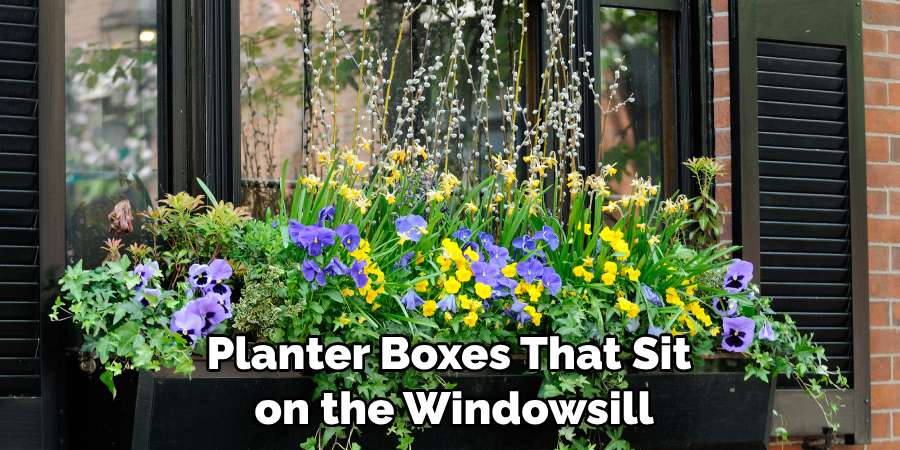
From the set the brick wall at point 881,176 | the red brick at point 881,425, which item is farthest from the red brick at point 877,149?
the red brick at point 881,425

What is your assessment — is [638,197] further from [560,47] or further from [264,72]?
[264,72]

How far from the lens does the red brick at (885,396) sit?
2697mm

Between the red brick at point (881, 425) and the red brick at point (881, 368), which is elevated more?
the red brick at point (881, 368)

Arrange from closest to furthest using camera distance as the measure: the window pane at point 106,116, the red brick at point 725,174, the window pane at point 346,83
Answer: the window pane at point 106,116 → the window pane at point 346,83 → the red brick at point 725,174

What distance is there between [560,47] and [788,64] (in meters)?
0.74

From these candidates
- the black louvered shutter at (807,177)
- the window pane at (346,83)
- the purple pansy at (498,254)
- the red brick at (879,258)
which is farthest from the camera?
the red brick at (879,258)

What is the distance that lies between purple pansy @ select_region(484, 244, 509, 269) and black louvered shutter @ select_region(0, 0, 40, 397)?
1.07 metres

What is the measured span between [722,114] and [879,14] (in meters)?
0.73

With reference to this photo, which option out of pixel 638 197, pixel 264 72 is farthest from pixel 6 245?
pixel 638 197

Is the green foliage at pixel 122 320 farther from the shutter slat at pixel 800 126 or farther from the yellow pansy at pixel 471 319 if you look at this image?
the shutter slat at pixel 800 126

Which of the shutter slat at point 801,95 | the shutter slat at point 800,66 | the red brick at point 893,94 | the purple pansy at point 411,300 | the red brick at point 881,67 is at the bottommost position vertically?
the purple pansy at point 411,300

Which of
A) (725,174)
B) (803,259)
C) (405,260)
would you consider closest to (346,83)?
(405,260)

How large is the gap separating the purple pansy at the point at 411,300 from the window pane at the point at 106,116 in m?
0.84

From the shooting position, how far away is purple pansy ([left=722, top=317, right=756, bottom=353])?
1.98 meters
